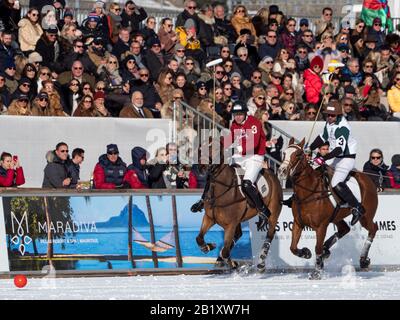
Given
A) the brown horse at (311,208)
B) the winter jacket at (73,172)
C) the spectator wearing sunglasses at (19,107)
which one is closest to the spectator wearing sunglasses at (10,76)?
the spectator wearing sunglasses at (19,107)

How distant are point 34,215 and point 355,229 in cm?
580

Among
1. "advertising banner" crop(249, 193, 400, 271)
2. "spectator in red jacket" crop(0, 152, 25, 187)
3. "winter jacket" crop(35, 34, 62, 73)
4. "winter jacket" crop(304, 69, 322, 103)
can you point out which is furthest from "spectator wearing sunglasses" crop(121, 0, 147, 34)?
"advertising banner" crop(249, 193, 400, 271)

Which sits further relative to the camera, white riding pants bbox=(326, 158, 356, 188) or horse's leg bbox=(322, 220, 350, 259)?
white riding pants bbox=(326, 158, 356, 188)

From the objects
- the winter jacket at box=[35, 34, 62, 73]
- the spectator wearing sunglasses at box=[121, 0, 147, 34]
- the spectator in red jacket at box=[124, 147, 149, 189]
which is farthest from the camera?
the spectator wearing sunglasses at box=[121, 0, 147, 34]

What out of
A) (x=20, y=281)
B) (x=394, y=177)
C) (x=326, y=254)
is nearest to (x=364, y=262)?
(x=326, y=254)

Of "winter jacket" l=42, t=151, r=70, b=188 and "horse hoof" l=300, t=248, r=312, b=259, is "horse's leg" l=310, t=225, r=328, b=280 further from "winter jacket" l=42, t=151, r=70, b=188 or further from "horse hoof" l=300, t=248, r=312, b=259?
"winter jacket" l=42, t=151, r=70, b=188

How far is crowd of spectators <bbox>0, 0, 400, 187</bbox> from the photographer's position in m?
23.8

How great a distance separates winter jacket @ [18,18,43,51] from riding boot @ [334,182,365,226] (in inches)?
276

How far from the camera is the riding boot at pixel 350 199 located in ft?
69.1

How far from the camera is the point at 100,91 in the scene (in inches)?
945

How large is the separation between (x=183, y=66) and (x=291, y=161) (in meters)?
6.06

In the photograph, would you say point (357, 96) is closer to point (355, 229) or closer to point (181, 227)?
point (355, 229)

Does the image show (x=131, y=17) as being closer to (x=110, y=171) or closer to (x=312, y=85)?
(x=312, y=85)
